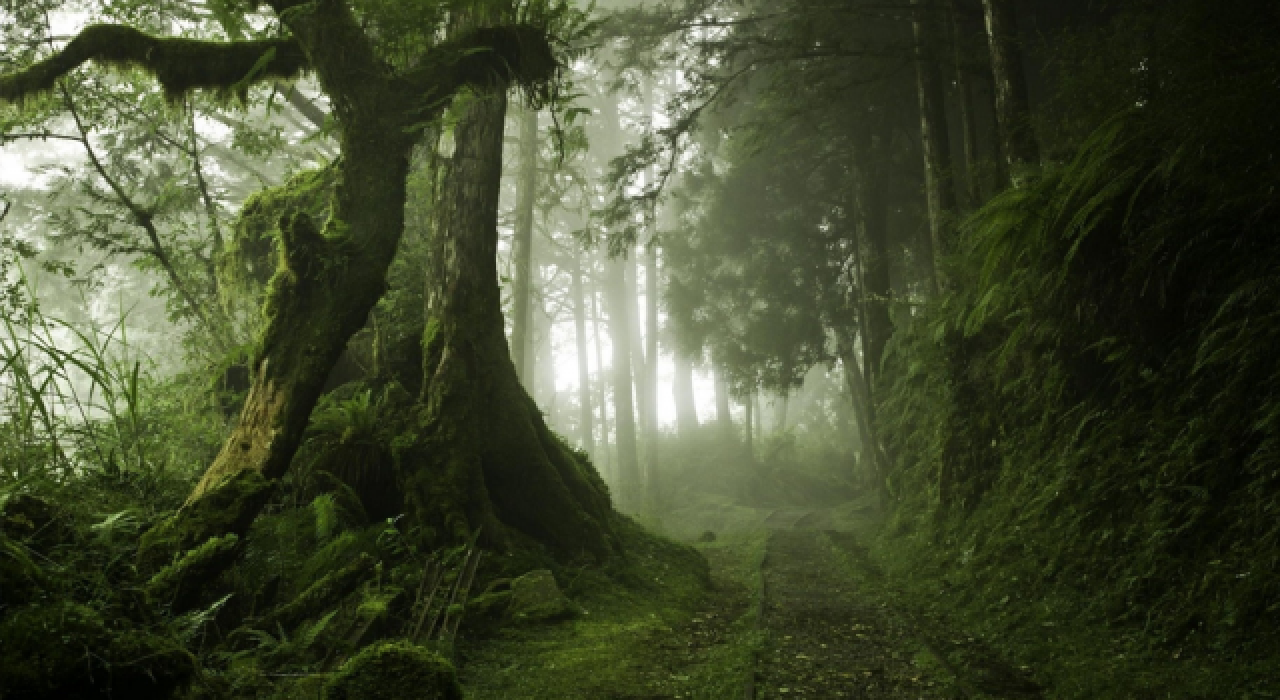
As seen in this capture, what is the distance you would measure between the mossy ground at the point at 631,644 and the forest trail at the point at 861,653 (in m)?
0.26

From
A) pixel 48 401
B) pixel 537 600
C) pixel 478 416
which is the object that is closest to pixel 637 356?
Result: pixel 478 416

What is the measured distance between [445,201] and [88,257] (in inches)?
1165

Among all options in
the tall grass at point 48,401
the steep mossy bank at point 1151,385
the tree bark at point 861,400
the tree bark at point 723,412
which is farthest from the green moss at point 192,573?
the tree bark at point 723,412

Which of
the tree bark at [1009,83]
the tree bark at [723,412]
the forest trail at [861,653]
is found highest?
the tree bark at [1009,83]

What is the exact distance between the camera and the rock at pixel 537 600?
6.14 meters

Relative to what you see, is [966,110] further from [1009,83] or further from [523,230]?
[523,230]

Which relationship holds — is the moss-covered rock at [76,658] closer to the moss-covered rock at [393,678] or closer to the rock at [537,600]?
the moss-covered rock at [393,678]

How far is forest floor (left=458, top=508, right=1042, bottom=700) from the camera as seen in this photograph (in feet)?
16.0

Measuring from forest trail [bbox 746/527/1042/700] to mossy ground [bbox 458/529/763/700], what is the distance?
265 mm

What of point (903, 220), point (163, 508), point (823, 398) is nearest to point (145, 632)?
point (163, 508)

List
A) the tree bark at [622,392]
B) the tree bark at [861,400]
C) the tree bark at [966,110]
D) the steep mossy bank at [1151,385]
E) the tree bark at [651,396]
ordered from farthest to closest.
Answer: the tree bark at [622,392], the tree bark at [651,396], the tree bark at [861,400], the tree bark at [966,110], the steep mossy bank at [1151,385]

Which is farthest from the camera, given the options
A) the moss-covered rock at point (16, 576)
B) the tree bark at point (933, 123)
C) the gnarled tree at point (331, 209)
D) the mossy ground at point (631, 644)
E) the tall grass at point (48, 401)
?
the tree bark at point (933, 123)

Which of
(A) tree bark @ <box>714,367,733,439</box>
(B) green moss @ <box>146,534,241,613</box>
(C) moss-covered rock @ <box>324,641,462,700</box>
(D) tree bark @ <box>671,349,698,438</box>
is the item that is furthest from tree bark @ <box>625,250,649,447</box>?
(C) moss-covered rock @ <box>324,641,462,700</box>

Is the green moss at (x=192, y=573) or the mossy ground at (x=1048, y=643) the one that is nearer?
the mossy ground at (x=1048, y=643)
